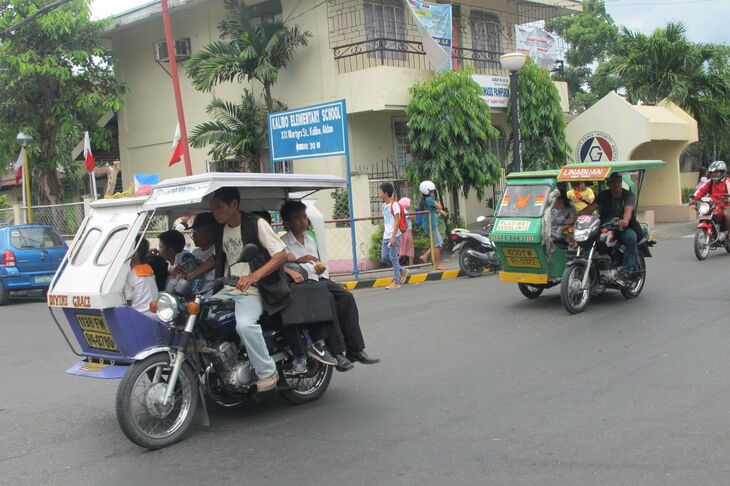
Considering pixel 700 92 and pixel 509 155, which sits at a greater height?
pixel 700 92

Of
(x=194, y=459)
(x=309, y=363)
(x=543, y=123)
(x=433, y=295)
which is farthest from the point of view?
(x=543, y=123)

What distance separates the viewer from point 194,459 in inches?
201

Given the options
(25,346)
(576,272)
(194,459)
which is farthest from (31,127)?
(194,459)

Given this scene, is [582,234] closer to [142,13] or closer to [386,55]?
[386,55]

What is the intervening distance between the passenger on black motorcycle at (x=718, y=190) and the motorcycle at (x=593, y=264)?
15.2 feet

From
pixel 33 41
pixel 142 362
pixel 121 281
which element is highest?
pixel 33 41

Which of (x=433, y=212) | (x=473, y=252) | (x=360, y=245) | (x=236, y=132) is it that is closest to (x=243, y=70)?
(x=236, y=132)

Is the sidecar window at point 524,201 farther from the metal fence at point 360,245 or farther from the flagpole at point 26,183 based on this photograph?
the flagpole at point 26,183

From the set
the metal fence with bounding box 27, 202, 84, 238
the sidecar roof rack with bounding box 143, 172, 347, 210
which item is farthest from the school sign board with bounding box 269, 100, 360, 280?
the metal fence with bounding box 27, 202, 84, 238

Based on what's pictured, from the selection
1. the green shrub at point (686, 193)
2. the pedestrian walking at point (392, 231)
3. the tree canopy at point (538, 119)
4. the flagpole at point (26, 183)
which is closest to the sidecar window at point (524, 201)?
the pedestrian walking at point (392, 231)

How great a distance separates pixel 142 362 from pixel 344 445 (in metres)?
1.50

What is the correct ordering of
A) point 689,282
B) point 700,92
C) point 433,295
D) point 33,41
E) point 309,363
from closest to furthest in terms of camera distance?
point 309,363
point 689,282
point 433,295
point 33,41
point 700,92

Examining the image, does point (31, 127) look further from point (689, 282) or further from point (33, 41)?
point (689, 282)

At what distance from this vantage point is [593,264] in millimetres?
9945
